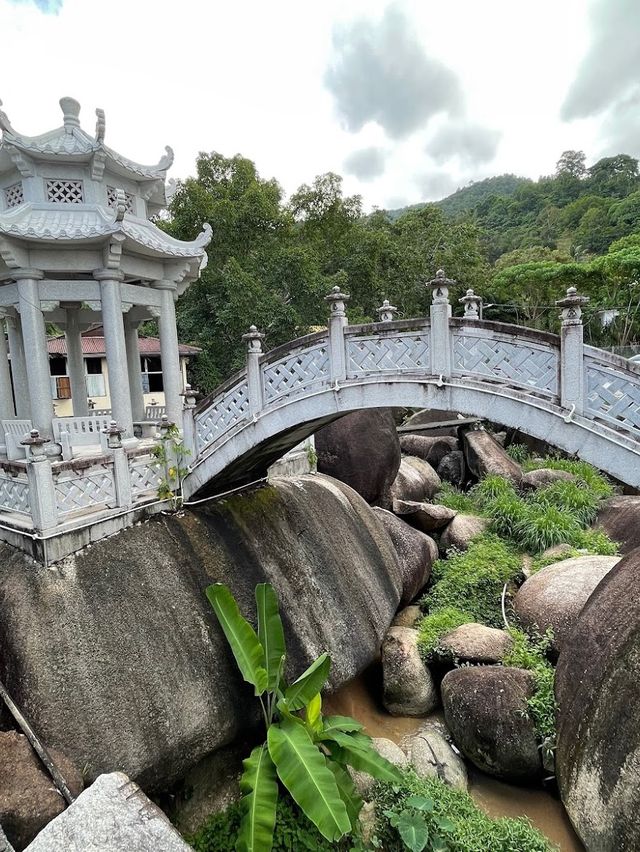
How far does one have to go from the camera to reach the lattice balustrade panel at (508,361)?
206 inches

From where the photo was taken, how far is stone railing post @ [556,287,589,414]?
4906 mm

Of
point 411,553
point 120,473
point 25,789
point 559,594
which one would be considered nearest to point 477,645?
point 559,594

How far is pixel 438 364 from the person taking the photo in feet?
19.0

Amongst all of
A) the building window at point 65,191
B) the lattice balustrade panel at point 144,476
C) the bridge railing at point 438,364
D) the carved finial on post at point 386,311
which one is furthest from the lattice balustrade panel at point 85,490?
the building window at point 65,191

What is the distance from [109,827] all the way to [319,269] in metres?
19.4

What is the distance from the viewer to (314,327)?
20.2 m

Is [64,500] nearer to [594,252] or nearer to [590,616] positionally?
[590,616]

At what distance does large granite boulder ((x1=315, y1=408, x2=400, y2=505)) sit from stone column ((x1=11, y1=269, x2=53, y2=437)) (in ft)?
21.1

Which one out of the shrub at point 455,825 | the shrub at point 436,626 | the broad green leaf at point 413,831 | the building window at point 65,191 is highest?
the building window at point 65,191

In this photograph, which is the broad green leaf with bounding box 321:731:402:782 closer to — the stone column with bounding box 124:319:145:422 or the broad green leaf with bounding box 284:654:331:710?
the broad green leaf with bounding box 284:654:331:710

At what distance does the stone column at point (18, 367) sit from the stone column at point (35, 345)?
1339 millimetres

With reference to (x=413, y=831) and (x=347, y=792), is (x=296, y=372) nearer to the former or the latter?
(x=347, y=792)

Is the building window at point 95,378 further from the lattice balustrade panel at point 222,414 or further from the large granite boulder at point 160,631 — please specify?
the lattice balustrade panel at point 222,414

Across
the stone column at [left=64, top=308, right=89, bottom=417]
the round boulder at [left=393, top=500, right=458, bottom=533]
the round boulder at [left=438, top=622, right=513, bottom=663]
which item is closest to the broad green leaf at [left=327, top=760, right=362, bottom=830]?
the round boulder at [left=438, top=622, right=513, bottom=663]
